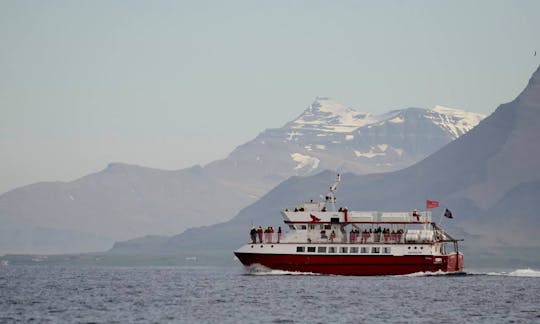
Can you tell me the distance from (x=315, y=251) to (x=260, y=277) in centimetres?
647

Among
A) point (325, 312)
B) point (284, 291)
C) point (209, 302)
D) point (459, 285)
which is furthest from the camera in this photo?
point (459, 285)

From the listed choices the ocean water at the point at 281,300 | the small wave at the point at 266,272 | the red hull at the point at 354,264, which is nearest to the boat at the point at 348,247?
the red hull at the point at 354,264

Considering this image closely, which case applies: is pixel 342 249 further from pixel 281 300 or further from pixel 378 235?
pixel 281 300

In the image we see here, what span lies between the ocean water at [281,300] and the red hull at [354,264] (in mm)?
989

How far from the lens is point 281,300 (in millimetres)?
101875

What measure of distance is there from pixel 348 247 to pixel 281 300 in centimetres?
2915

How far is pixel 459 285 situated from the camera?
402ft

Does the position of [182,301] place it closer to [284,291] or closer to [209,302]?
[209,302]

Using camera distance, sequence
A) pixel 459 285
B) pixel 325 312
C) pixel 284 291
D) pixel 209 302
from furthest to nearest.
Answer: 1. pixel 459 285
2. pixel 284 291
3. pixel 209 302
4. pixel 325 312

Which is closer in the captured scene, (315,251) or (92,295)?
(92,295)

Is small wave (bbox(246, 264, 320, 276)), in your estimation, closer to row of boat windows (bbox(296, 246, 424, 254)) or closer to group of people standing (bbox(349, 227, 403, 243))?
row of boat windows (bbox(296, 246, 424, 254))

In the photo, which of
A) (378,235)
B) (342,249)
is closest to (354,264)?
(342,249)

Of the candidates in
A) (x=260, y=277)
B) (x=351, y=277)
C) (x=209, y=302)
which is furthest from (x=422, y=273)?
(x=209, y=302)

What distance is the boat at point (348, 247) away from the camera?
129750 millimetres
